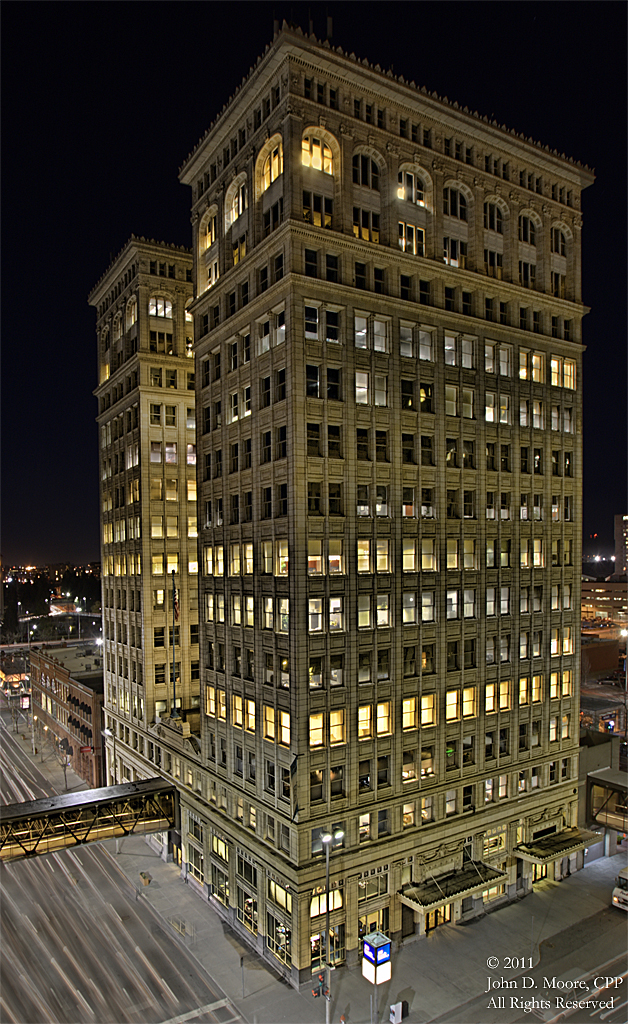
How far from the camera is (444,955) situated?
151ft

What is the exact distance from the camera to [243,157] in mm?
51938

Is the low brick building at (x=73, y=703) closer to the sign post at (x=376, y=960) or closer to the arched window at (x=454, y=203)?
the sign post at (x=376, y=960)

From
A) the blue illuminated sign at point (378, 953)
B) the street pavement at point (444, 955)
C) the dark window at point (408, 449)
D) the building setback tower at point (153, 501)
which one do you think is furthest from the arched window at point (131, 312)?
the blue illuminated sign at point (378, 953)

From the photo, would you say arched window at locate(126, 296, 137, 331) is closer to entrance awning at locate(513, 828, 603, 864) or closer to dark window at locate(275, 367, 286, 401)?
dark window at locate(275, 367, 286, 401)

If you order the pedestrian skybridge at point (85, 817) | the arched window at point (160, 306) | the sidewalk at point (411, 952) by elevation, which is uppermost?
the arched window at point (160, 306)

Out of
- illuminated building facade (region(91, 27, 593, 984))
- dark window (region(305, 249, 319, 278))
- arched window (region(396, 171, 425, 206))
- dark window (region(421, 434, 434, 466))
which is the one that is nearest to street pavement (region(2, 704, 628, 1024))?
illuminated building facade (region(91, 27, 593, 984))

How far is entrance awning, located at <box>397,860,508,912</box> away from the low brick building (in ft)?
168

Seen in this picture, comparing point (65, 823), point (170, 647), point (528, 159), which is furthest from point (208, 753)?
point (528, 159)

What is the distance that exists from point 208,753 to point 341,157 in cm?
4943

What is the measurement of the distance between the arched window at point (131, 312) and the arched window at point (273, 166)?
1145 inches

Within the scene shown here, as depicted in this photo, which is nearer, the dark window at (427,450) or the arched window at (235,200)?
the dark window at (427,450)

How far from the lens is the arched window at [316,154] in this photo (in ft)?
154

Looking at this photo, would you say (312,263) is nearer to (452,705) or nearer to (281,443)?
(281,443)

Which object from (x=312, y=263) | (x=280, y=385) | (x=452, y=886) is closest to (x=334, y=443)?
(x=280, y=385)
